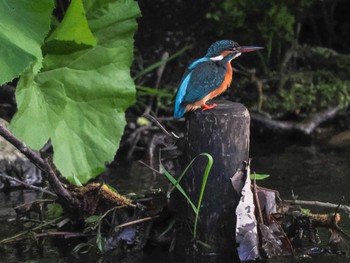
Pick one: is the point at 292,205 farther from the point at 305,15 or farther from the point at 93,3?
the point at 305,15

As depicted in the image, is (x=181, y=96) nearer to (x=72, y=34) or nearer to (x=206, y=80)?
(x=206, y=80)

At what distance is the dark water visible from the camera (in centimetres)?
370


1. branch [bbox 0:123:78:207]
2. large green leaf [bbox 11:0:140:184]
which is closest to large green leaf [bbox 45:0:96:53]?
large green leaf [bbox 11:0:140:184]

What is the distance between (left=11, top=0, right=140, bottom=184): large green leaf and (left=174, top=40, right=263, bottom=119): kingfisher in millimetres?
943

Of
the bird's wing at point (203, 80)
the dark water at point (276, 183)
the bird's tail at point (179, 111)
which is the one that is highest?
the bird's wing at point (203, 80)

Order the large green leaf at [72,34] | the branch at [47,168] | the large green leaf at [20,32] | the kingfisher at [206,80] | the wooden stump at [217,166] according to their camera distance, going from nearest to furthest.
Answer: the large green leaf at [20,32] → the large green leaf at [72,34] → the branch at [47,168] → the wooden stump at [217,166] → the kingfisher at [206,80]

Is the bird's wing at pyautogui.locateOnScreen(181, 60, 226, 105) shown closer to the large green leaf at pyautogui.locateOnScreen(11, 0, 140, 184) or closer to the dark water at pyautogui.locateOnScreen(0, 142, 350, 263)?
the dark water at pyautogui.locateOnScreen(0, 142, 350, 263)

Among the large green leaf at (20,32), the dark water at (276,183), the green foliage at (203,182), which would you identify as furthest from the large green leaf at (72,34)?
the dark water at (276,183)

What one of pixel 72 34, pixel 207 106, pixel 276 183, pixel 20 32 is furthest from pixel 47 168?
pixel 276 183

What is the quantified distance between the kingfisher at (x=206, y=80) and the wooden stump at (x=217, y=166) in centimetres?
12

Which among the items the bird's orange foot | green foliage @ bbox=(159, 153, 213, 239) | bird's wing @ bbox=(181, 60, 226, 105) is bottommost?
green foliage @ bbox=(159, 153, 213, 239)

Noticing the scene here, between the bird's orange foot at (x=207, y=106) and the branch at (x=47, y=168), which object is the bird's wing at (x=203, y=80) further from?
the branch at (x=47, y=168)

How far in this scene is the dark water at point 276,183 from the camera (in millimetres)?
3701

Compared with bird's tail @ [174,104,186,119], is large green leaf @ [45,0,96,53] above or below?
above
